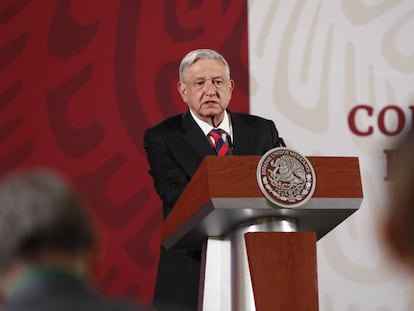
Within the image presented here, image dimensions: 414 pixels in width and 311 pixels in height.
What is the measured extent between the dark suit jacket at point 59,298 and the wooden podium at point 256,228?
1.19 metres

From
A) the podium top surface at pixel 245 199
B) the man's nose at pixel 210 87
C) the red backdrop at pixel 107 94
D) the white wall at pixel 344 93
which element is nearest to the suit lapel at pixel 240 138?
the man's nose at pixel 210 87

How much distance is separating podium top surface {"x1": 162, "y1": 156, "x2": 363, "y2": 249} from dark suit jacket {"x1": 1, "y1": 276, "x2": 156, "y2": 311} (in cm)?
119

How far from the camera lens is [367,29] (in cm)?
415

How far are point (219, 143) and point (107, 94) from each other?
156 cm

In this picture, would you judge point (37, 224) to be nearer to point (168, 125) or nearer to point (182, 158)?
point (182, 158)

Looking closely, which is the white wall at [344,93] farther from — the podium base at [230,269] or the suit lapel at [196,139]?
the podium base at [230,269]

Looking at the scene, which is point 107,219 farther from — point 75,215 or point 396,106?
point 75,215

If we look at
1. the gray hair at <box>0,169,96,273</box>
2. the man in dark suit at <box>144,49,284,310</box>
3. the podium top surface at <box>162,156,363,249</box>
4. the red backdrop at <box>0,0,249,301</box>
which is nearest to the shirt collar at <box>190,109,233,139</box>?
the man in dark suit at <box>144,49,284,310</box>

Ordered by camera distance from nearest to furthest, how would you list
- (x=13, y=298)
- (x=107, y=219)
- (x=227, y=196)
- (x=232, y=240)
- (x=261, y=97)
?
(x=13, y=298) → (x=227, y=196) → (x=232, y=240) → (x=107, y=219) → (x=261, y=97)

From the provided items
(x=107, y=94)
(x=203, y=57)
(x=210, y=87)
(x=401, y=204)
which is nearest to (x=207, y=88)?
(x=210, y=87)

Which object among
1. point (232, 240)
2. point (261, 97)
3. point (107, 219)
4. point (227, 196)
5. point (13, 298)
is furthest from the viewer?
point (261, 97)

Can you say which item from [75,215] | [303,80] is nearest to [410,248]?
[303,80]

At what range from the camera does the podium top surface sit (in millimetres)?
1803

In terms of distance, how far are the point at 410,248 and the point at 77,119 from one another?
1.78 m
